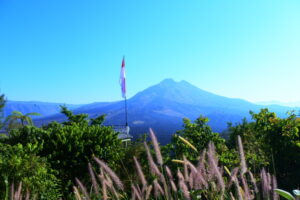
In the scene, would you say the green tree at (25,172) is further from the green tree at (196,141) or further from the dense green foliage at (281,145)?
the dense green foliage at (281,145)

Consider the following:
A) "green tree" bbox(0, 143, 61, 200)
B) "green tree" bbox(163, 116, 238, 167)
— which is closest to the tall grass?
"green tree" bbox(0, 143, 61, 200)

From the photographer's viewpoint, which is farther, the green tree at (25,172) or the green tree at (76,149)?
the green tree at (76,149)

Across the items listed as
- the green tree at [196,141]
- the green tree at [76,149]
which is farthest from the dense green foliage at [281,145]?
the green tree at [76,149]

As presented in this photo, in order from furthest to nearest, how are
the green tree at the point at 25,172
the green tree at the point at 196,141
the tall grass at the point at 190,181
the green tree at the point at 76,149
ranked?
the green tree at the point at 76,149 < the green tree at the point at 196,141 < the green tree at the point at 25,172 < the tall grass at the point at 190,181

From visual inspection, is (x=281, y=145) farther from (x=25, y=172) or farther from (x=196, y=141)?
(x=25, y=172)

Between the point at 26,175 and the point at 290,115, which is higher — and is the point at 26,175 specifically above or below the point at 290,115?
below

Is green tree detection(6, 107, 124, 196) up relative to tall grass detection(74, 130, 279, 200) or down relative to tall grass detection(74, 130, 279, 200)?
down

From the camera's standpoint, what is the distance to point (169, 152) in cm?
688

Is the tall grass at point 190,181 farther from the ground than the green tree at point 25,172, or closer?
farther from the ground

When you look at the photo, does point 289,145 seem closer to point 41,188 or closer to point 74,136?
point 74,136

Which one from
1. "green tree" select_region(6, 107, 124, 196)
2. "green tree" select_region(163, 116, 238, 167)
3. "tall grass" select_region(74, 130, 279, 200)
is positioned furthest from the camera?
"green tree" select_region(6, 107, 124, 196)

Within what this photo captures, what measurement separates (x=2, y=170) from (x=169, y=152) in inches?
138

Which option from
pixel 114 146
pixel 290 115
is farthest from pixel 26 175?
pixel 290 115

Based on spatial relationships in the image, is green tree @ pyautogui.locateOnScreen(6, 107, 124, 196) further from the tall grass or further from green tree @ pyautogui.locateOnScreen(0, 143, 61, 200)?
the tall grass
